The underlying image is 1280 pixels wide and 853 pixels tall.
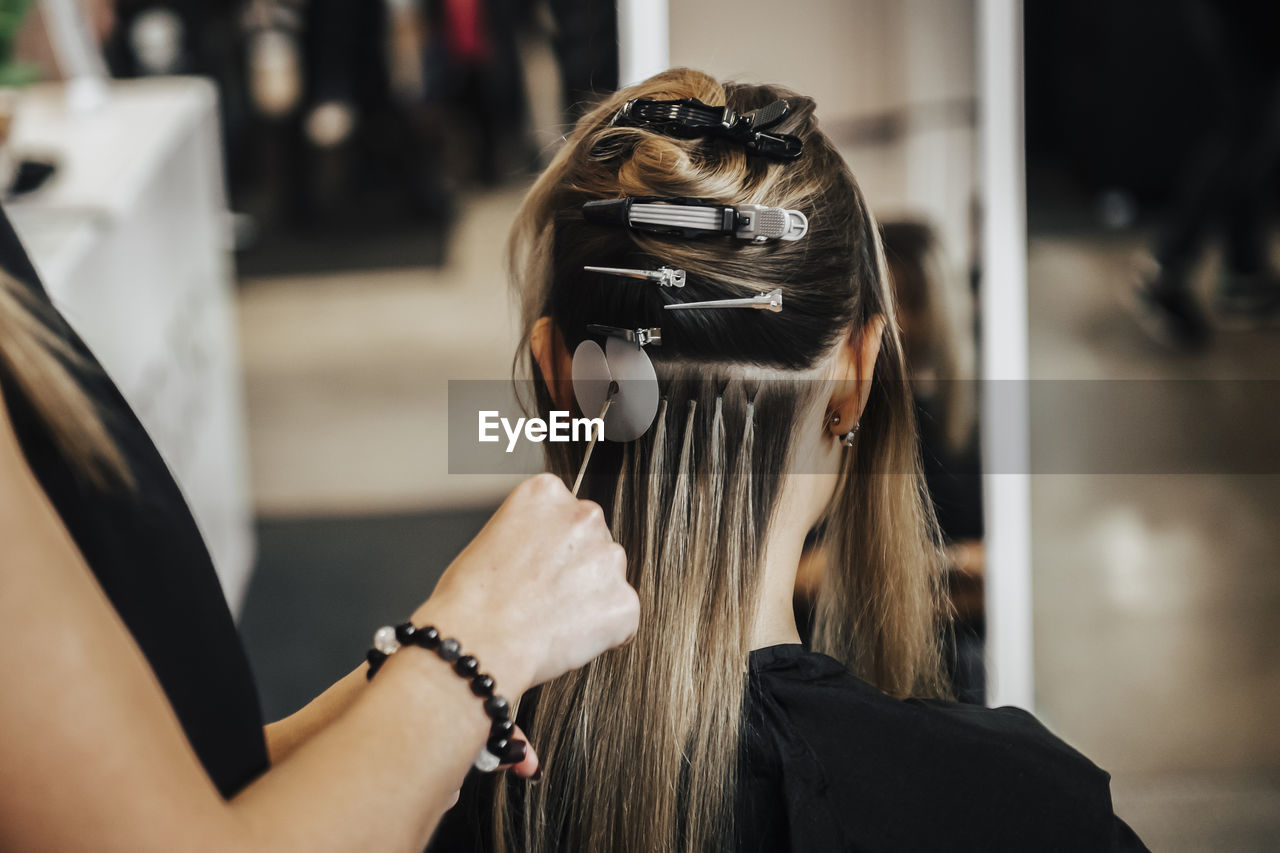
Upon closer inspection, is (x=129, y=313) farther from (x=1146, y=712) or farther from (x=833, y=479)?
(x=1146, y=712)

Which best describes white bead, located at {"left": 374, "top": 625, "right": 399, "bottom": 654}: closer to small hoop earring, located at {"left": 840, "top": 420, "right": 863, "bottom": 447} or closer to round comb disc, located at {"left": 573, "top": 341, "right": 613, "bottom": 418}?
round comb disc, located at {"left": 573, "top": 341, "right": 613, "bottom": 418}

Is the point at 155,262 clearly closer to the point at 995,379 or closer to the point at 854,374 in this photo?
the point at 995,379

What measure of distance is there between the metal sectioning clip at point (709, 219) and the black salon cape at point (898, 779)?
12.2 inches

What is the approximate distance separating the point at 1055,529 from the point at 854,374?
1704 mm

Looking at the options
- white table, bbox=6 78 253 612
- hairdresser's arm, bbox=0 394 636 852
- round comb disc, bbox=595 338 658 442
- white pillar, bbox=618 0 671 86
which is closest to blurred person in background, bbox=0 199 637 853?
hairdresser's arm, bbox=0 394 636 852

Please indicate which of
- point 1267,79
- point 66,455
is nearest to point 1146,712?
point 66,455

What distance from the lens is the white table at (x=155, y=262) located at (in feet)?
5.23

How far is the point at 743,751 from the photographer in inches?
28.9

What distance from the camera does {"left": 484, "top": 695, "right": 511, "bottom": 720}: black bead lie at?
49 cm

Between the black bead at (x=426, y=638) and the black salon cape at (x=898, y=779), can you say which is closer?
the black bead at (x=426, y=638)

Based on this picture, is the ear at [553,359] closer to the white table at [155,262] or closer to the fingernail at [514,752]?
the fingernail at [514,752]

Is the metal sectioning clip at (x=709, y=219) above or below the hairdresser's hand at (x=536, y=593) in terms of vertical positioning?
above

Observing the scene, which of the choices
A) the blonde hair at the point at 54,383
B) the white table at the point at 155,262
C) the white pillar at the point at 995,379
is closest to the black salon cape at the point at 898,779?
the blonde hair at the point at 54,383

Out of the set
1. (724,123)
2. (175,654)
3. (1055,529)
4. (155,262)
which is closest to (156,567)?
(175,654)
